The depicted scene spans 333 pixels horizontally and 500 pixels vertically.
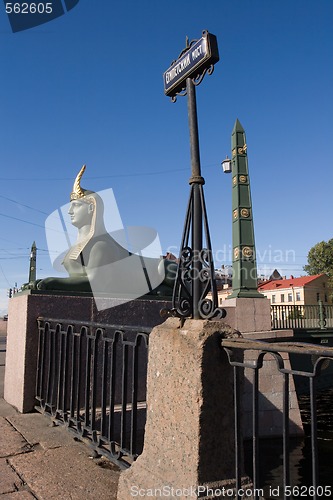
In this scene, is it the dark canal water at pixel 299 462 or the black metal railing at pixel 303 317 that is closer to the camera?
the dark canal water at pixel 299 462

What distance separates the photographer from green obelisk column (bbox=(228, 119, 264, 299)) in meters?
13.0

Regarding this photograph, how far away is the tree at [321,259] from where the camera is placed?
5392 centimetres

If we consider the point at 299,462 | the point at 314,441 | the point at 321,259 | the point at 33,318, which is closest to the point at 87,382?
the point at 33,318

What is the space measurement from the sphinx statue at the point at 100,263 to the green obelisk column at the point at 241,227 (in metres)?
7.31

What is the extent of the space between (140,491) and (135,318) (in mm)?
2984

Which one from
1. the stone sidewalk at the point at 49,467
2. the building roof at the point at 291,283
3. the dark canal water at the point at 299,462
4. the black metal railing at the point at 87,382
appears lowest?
the dark canal water at the point at 299,462

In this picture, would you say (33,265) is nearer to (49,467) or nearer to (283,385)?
(49,467)

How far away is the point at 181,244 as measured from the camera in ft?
8.63

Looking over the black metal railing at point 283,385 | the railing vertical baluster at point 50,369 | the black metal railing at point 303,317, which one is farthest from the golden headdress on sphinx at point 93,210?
the black metal railing at point 303,317

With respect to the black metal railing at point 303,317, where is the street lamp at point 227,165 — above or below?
above

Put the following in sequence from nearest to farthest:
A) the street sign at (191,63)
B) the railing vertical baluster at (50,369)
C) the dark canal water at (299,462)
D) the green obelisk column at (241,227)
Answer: the street sign at (191,63)
the railing vertical baluster at (50,369)
the dark canal water at (299,462)
the green obelisk column at (241,227)

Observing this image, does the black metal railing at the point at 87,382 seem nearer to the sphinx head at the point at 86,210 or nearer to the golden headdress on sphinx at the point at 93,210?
the golden headdress on sphinx at the point at 93,210

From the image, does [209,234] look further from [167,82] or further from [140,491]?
[140,491]

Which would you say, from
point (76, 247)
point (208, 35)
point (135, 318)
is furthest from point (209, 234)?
point (76, 247)
